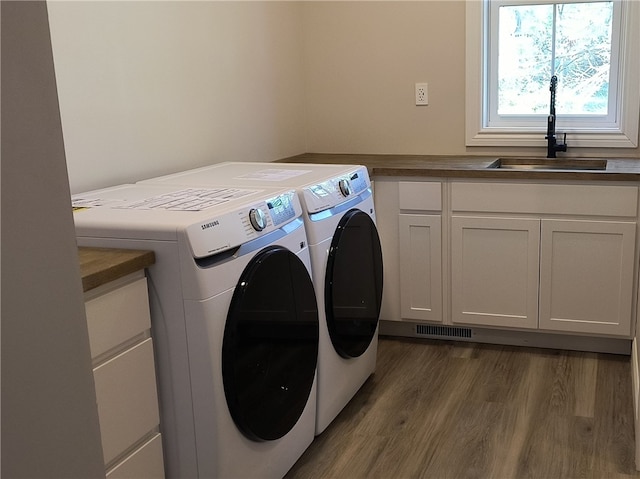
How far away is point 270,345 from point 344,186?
811mm

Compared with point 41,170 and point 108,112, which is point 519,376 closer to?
point 108,112

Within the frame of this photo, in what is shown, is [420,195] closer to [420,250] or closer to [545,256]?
[420,250]

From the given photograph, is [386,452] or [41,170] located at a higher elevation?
[41,170]

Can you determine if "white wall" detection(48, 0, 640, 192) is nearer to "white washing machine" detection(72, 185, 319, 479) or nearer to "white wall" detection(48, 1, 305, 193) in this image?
"white wall" detection(48, 1, 305, 193)

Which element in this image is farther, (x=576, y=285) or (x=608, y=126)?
(x=608, y=126)

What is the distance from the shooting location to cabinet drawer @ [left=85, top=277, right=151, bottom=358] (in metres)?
1.68

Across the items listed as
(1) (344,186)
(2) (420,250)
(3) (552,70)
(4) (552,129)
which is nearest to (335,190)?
(1) (344,186)

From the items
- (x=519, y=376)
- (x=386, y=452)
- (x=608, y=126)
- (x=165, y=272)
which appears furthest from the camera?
(x=608, y=126)

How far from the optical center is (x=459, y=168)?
3285 millimetres

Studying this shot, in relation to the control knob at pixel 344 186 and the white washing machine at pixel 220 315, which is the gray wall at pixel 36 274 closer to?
the white washing machine at pixel 220 315

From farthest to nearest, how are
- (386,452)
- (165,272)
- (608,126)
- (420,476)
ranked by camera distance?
(608,126)
(386,452)
(420,476)
(165,272)

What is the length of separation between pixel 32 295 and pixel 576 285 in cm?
309

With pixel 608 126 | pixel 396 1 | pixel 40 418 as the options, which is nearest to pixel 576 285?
pixel 608 126

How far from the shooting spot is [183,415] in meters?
1.96
